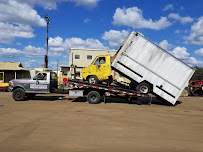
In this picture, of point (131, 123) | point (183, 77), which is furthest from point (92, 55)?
point (131, 123)

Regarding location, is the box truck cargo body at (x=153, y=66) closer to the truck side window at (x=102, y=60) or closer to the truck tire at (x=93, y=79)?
the truck side window at (x=102, y=60)

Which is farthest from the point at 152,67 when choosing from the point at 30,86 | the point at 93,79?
the point at 30,86

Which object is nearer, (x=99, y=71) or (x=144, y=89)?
(x=144, y=89)

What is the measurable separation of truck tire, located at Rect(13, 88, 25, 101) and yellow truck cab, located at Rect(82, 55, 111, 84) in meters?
4.26

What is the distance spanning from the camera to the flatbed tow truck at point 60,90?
1061 cm

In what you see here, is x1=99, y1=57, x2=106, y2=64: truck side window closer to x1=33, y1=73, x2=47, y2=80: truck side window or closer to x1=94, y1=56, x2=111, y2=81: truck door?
x1=94, y1=56, x2=111, y2=81: truck door

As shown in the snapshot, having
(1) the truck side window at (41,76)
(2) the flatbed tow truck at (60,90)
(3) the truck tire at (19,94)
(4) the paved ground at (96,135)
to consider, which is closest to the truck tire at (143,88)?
(2) the flatbed tow truck at (60,90)

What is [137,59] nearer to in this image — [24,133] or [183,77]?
[183,77]

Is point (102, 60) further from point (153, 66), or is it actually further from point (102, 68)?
point (153, 66)

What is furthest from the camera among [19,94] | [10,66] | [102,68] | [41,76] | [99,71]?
[10,66]

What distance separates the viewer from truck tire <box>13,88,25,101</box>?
36.5 feet

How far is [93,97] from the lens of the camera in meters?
10.7

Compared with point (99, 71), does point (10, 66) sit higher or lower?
higher

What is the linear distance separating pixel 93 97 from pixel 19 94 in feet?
16.3
